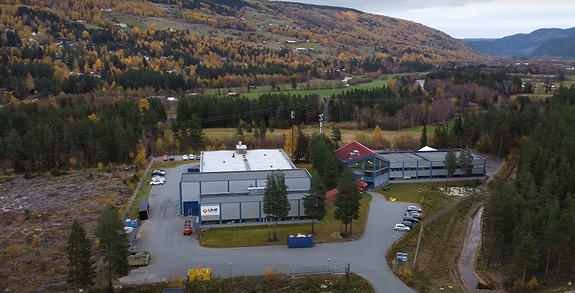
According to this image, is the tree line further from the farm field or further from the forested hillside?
the forested hillside

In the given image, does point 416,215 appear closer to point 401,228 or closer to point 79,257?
point 401,228

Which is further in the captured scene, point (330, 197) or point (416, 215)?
point (330, 197)

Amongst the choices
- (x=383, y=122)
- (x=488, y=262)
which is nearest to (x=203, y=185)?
(x=488, y=262)

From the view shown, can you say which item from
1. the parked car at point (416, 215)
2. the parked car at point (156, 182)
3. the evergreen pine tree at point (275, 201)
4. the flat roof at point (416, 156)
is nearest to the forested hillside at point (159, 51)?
the parked car at point (156, 182)

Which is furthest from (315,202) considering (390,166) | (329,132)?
(329,132)

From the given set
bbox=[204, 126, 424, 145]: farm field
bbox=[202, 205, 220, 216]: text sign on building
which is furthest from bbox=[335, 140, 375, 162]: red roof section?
bbox=[202, 205, 220, 216]: text sign on building

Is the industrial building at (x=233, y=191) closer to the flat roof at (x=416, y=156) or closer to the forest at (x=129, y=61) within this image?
the flat roof at (x=416, y=156)
